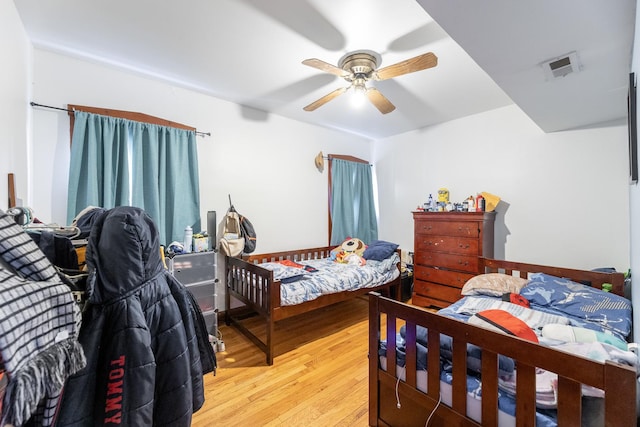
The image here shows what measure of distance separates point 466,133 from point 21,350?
13.4ft

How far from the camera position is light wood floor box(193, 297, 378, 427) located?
1.65 metres

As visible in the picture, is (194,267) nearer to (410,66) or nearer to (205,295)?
(205,295)

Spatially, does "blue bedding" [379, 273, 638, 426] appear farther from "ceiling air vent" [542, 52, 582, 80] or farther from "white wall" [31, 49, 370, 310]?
"white wall" [31, 49, 370, 310]

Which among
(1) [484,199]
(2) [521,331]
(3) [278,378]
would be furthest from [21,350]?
(1) [484,199]

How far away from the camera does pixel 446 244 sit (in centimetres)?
321

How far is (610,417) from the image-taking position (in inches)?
31.4

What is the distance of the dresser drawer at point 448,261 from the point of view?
118 inches

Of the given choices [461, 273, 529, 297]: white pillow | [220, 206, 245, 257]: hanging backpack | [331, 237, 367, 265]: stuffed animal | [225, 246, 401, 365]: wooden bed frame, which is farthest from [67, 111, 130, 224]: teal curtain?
[461, 273, 529, 297]: white pillow

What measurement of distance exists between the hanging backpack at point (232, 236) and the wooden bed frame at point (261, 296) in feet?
0.35

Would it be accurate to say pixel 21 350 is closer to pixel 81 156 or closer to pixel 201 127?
pixel 81 156

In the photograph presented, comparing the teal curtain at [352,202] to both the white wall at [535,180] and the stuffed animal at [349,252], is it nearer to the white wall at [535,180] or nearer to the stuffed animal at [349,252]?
the stuffed animal at [349,252]

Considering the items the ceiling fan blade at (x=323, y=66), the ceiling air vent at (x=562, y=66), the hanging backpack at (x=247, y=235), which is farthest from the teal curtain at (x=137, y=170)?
the ceiling air vent at (x=562, y=66)

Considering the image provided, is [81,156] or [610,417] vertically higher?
[81,156]

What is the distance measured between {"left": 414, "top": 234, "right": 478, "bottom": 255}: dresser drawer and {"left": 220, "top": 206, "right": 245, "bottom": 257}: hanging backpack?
216 centimetres
